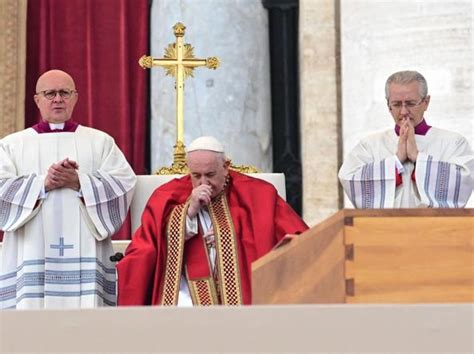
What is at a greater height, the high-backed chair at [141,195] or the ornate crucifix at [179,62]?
the ornate crucifix at [179,62]

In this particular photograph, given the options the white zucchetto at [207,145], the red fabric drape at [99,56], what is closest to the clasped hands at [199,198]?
the white zucchetto at [207,145]

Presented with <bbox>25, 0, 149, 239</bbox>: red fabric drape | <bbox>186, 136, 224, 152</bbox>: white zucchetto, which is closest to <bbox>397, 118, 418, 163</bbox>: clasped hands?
<bbox>186, 136, 224, 152</bbox>: white zucchetto

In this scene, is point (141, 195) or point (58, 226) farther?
point (141, 195)

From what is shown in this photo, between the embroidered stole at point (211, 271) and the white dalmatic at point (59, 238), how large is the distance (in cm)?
38

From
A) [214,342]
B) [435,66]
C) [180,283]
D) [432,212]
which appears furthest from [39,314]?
[435,66]

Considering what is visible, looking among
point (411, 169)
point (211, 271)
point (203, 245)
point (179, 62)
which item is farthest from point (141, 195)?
point (411, 169)

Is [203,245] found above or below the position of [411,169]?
below

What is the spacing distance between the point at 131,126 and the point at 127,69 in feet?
1.36

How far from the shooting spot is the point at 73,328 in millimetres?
2492

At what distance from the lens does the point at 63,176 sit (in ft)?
19.2

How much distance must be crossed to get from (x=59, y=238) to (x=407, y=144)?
5.43 feet

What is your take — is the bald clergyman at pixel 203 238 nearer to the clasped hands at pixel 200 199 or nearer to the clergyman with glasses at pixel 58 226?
the clasped hands at pixel 200 199

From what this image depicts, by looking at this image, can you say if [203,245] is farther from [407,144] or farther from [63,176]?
[407,144]

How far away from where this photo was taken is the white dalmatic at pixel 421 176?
558cm
